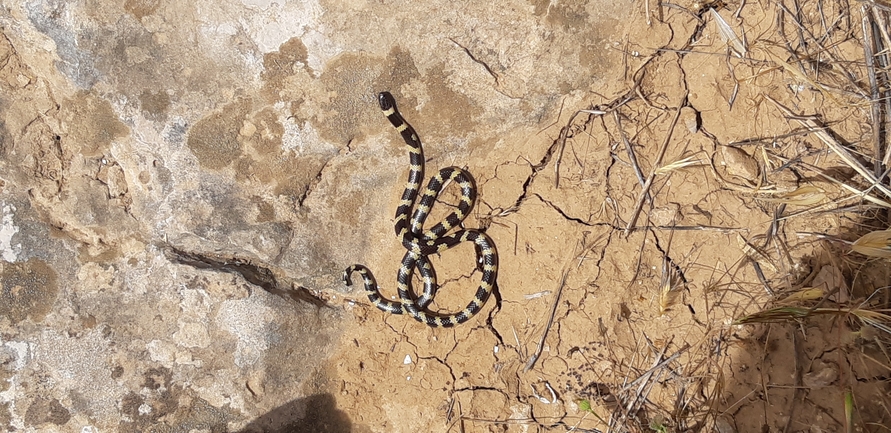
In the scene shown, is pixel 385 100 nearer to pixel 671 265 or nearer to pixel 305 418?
pixel 671 265

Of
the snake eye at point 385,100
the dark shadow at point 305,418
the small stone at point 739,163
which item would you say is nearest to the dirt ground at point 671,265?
the small stone at point 739,163

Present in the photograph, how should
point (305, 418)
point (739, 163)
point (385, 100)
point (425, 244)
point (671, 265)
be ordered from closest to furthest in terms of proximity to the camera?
point (739, 163), point (671, 265), point (385, 100), point (305, 418), point (425, 244)

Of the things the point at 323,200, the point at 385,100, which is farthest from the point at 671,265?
the point at 323,200

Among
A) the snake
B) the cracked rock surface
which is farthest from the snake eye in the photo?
the snake

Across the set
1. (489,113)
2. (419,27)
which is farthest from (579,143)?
(419,27)

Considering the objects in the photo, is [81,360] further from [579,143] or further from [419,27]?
[579,143]

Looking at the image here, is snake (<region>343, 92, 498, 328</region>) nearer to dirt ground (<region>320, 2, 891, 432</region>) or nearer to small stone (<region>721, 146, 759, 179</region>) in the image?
dirt ground (<region>320, 2, 891, 432</region>)
